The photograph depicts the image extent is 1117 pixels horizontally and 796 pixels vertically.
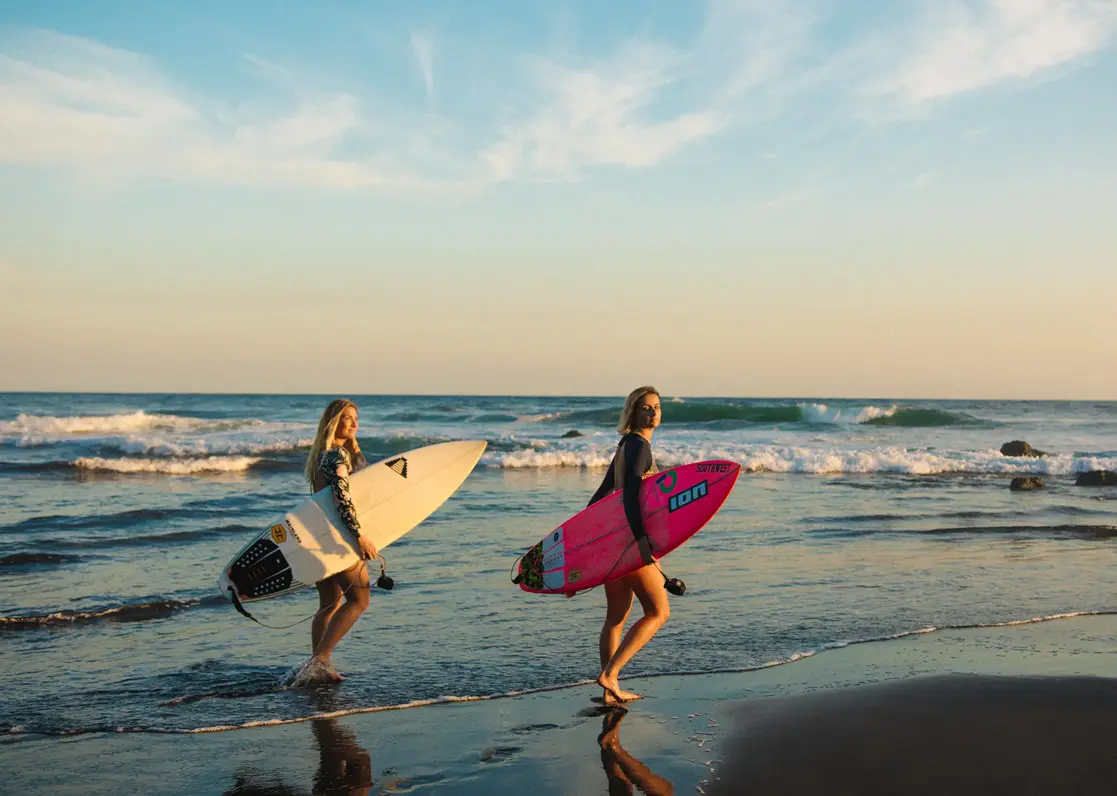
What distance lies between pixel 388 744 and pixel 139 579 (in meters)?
5.16

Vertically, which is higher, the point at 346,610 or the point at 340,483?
the point at 340,483

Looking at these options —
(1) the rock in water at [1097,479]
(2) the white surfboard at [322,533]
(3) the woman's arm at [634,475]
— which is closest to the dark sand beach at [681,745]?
(3) the woman's arm at [634,475]

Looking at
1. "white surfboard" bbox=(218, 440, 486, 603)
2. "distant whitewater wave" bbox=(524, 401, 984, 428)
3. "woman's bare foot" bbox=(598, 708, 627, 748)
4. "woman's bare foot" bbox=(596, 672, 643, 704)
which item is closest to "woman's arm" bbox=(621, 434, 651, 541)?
"woman's bare foot" bbox=(596, 672, 643, 704)

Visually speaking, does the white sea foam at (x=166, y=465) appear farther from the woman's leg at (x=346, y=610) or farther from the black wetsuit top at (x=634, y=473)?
the black wetsuit top at (x=634, y=473)

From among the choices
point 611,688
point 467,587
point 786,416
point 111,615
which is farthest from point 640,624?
point 786,416

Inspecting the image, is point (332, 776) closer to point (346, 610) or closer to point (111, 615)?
point (346, 610)

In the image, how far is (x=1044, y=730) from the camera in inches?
181

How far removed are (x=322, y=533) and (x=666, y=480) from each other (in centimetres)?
217

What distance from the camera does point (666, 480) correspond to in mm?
5688

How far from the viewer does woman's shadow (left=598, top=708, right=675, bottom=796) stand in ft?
13.1

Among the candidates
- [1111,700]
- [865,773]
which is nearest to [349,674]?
[865,773]

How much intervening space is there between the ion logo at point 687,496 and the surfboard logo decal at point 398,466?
2210 millimetres

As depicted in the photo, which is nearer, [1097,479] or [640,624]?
[640,624]

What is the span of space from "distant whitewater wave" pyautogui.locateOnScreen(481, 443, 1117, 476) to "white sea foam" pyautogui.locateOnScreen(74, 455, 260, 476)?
18.6 feet
